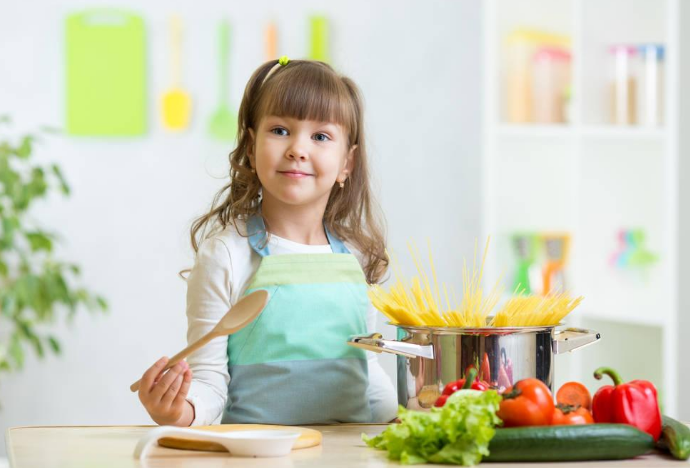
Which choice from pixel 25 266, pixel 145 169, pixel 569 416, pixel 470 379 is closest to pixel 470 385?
pixel 470 379

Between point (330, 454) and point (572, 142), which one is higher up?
point (572, 142)

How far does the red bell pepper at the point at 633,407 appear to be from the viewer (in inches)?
48.0

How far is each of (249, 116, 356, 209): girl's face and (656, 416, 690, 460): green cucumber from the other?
0.65 meters

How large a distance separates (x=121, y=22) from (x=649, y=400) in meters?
2.65

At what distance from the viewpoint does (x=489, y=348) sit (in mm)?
1268

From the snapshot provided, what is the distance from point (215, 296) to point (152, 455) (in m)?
0.40

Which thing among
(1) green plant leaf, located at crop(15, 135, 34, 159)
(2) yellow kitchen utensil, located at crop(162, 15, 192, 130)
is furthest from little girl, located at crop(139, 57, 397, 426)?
(2) yellow kitchen utensil, located at crop(162, 15, 192, 130)

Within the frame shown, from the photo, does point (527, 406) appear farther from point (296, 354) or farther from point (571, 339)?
point (296, 354)

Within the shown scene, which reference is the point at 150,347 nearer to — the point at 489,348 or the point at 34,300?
the point at 34,300

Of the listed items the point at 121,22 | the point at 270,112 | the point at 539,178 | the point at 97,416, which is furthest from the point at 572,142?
the point at 270,112

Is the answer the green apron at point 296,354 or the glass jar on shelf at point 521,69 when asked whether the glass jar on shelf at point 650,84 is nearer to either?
the glass jar on shelf at point 521,69

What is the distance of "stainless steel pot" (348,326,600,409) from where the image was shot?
1.27 meters

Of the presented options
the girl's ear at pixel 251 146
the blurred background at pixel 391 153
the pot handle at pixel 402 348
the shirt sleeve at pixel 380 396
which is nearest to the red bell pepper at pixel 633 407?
the pot handle at pixel 402 348

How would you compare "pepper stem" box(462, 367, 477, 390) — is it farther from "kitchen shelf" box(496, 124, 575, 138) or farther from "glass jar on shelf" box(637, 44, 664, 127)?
"glass jar on shelf" box(637, 44, 664, 127)
